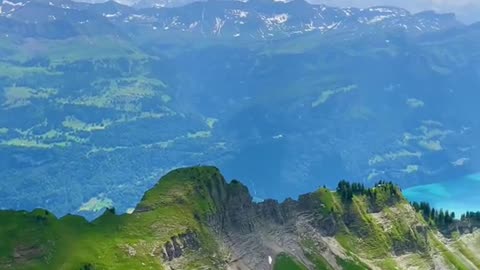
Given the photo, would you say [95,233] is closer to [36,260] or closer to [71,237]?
[71,237]

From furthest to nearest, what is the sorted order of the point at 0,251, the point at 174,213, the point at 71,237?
1. the point at 174,213
2. the point at 71,237
3. the point at 0,251

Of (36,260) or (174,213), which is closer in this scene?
(36,260)

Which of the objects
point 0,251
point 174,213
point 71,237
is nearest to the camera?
point 0,251

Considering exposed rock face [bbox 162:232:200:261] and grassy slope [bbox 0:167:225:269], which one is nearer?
grassy slope [bbox 0:167:225:269]

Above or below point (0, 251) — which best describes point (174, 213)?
above

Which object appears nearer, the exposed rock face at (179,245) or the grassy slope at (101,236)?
the grassy slope at (101,236)

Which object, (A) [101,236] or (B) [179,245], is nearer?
(A) [101,236]

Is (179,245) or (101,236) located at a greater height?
(179,245)

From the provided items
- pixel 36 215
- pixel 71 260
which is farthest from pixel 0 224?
pixel 71 260
